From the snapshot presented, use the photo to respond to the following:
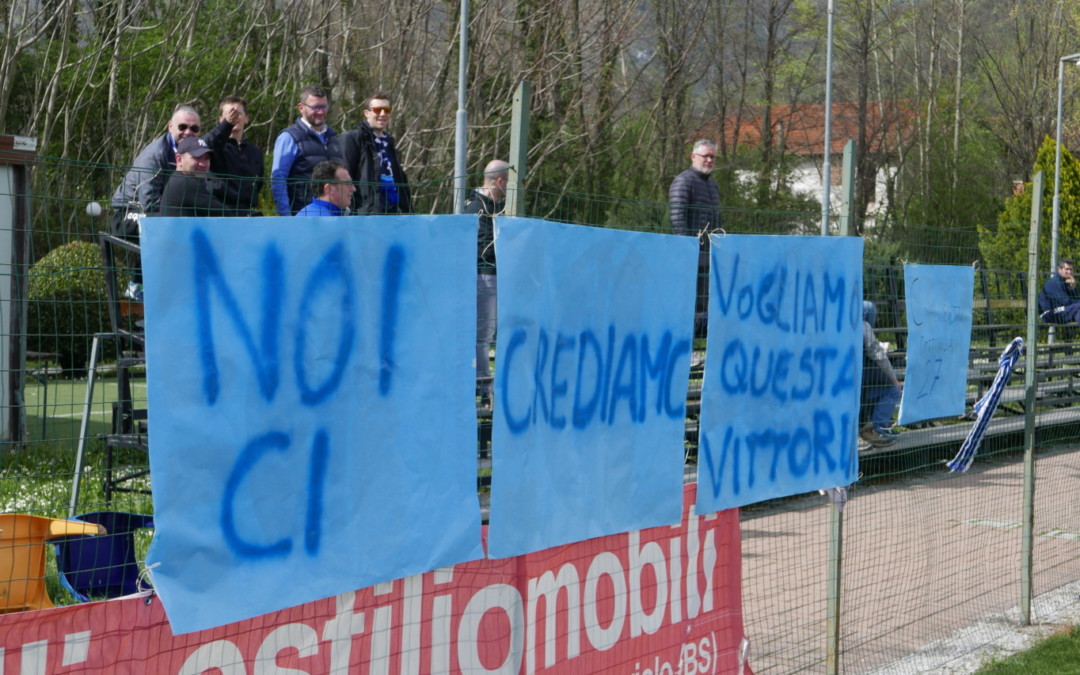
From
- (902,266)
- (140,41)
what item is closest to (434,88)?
(140,41)

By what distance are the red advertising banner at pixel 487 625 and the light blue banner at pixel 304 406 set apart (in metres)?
0.18

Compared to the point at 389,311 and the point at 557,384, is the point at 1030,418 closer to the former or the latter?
the point at 557,384

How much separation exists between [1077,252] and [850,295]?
310 inches

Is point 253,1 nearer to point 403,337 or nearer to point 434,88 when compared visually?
point 434,88

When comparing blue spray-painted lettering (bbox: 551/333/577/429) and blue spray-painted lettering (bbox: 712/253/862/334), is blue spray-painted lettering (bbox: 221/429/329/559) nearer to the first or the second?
blue spray-painted lettering (bbox: 551/333/577/429)

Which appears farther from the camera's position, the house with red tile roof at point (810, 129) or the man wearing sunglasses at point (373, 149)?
the house with red tile roof at point (810, 129)

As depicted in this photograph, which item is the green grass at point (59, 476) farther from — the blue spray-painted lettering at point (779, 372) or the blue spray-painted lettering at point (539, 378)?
the blue spray-painted lettering at point (779, 372)

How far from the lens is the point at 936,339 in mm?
6492

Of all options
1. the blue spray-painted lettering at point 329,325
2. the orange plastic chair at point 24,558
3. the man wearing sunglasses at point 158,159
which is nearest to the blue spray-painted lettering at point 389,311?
the blue spray-painted lettering at point 329,325

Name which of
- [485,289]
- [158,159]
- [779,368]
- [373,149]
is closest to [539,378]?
[485,289]

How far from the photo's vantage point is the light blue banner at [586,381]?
3850 mm

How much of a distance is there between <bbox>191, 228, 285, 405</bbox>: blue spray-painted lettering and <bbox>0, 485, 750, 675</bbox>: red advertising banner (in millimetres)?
609

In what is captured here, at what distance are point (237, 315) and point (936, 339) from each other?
4.44 m

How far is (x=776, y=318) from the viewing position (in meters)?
5.07
